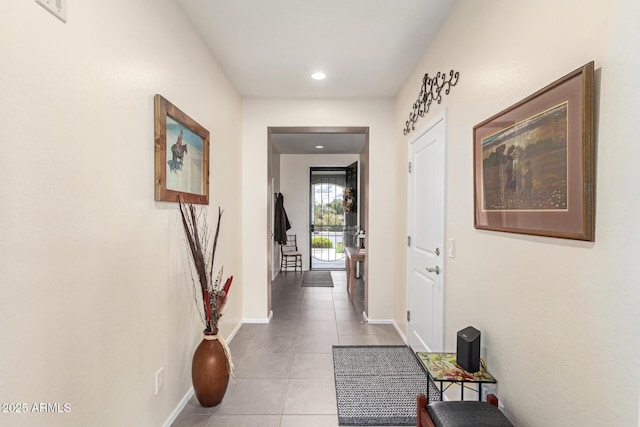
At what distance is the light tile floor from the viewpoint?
6.89ft

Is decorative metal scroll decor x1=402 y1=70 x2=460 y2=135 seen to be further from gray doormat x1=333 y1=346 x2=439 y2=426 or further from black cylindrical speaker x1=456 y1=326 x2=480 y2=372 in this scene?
gray doormat x1=333 y1=346 x2=439 y2=426

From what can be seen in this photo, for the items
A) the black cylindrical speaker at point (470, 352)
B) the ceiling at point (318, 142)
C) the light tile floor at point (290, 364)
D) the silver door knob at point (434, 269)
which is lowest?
the light tile floor at point (290, 364)

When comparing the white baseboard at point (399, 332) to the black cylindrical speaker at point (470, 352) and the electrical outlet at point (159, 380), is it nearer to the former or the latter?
the black cylindrical speaker at point (470, 352)

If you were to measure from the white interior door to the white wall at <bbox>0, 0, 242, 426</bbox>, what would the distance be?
1840 mm

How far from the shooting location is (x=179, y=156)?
83.5 inches

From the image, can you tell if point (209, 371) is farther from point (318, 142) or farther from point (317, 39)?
point (318, 142)

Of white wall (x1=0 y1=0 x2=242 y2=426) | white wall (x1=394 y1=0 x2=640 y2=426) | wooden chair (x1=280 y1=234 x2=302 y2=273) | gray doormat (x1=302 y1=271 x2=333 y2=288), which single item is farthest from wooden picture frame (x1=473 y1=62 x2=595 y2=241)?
wooden chair (x1=280 y1=234 x2=302 y2=273)

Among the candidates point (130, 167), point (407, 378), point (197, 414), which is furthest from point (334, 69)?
point (197, 414)

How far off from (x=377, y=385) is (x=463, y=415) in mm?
1264

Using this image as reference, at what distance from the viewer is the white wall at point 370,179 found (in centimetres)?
388

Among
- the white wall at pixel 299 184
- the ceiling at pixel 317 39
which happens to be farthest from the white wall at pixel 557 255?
the white wall at pixel 299 184

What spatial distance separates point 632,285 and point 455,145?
1.41 metres

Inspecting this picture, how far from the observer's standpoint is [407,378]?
2.59 m

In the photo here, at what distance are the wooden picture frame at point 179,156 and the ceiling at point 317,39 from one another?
77cm
